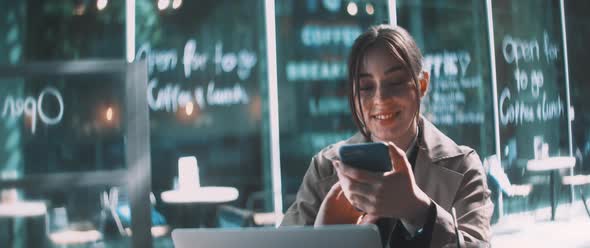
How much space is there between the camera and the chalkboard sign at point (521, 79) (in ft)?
20.7

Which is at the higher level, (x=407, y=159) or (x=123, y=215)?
(x=407, y=159)

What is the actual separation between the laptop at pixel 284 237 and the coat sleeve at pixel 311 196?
36 cm

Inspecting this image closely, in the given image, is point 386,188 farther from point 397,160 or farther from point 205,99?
point 205,99

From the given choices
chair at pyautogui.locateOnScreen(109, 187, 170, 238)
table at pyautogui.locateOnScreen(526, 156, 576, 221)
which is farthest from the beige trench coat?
table at pyautogui.locateOnScreen(526, 156, 576, 221)

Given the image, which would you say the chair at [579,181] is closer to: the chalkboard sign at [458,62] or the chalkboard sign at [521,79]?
the chalkboard sign at [521,79]

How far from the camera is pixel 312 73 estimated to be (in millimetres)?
6117

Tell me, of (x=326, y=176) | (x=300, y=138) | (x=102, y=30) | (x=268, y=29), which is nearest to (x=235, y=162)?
(x=300, y=138)

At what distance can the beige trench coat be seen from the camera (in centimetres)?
123

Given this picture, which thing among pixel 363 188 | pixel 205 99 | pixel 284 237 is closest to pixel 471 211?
pixel 363 188

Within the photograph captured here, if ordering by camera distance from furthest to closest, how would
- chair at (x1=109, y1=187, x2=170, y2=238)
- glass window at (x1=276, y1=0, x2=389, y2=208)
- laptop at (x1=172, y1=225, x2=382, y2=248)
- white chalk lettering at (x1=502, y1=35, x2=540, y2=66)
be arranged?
1. white chalk lettering at (x1=502, y1=35, x2=540, y2=66)
2. glass window at (x1=276, y1=0, x2=389, y2=208)
3. chair at (x1=109, y1=187, x2=170, y2=238)
4. laptop at (x1=172, y1=225, x2=382, y2=248)

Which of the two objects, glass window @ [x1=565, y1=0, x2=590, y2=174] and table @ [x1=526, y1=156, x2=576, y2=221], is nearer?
glass window @ [x1=565, y1=0, x2=590, y2=174]

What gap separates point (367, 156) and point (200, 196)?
4523 mm

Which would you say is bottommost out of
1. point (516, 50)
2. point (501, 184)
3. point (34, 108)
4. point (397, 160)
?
point (501, 184)

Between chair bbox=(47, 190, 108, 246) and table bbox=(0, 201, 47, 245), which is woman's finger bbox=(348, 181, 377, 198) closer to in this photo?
table bbox=(0, 201, 47, 245)
